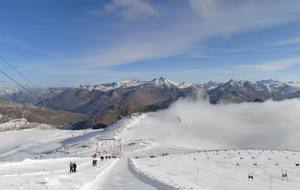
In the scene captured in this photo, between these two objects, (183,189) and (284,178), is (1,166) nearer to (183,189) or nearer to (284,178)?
(183,189)

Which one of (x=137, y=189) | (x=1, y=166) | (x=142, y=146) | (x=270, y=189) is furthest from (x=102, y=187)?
(x=142, y=146)

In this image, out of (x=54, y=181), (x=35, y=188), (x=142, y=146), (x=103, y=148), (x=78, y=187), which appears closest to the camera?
(x=35, y=188)


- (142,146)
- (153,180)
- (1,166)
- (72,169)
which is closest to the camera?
(153,180)

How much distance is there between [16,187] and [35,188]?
1221 millimetres

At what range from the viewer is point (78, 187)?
2723cm

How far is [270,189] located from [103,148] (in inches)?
6045

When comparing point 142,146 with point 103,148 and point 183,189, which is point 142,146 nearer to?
point 103,148

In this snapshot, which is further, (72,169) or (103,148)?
(103,148)

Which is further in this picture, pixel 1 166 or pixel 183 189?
pixel 1 166

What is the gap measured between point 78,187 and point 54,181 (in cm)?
315

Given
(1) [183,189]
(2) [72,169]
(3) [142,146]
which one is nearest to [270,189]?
(1) [183,189]

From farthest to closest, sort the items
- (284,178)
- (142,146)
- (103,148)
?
(103,148), (142,146), (284,178)

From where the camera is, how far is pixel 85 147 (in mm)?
193375

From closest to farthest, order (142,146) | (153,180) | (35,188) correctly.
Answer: (35,188)
(153,180)
(142,146)
